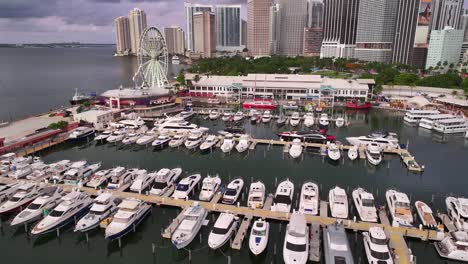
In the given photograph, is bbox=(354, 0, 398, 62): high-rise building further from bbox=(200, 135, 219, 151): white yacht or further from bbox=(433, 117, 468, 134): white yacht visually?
bbox=(200, 135, 219, 151): white yacht

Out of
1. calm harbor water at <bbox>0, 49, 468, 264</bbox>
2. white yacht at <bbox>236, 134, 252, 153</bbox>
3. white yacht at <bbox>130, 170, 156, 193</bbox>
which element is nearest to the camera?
calm harbor water at <bbox>0, 49, 468, 264</bbox>

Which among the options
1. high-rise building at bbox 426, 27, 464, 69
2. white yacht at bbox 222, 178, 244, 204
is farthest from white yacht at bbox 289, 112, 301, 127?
high-rise building at bbox 426, 27, 464, 69

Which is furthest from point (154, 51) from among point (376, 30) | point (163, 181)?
point (376, 30)

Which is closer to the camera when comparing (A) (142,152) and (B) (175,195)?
(B) (175,195)

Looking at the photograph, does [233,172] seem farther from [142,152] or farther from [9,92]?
[9,92]

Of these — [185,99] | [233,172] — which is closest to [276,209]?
[233,172]

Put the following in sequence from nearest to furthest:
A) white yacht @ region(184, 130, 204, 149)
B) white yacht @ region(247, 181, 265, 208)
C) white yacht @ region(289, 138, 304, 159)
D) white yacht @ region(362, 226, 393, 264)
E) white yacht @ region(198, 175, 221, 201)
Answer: white yacht @ region(362, 226, 393, 264)
white yacht @ region(247, 181, 265, 208)
white yacht @ region(198, 175, 221, 201)
white yacht @ region(289, 138, 304, 159)
white yacht @ region(184, 130, 204, 149)

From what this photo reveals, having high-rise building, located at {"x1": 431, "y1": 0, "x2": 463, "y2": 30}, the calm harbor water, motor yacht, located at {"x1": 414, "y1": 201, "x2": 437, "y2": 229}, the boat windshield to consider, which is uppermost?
high-rise building, located at {"x1": 431, "y1": 0, "x2": 463, "y2": 30}
